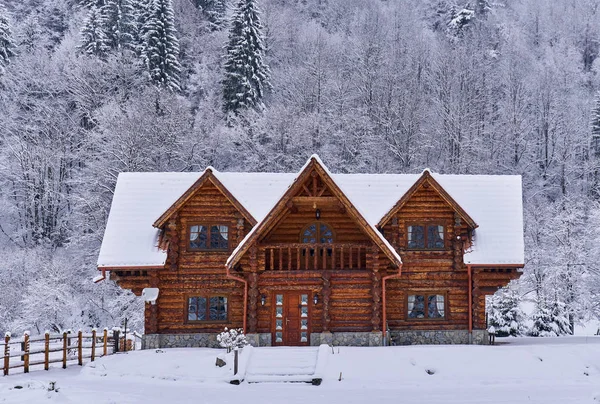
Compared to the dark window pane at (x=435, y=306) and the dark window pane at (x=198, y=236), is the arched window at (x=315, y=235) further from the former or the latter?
the dark window pane at (x=435, y=306)

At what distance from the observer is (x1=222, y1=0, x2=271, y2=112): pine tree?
1950 inches

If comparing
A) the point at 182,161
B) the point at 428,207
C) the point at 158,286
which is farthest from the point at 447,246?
the point at 182,161

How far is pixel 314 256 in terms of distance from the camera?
22.4 meters

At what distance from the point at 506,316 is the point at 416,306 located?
8.08 metres

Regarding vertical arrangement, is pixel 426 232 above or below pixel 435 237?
above

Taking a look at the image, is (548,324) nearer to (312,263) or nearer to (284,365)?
(312,263)

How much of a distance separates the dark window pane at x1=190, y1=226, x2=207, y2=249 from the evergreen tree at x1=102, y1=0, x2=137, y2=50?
35.2 metres

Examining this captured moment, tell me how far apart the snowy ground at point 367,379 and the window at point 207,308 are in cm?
241

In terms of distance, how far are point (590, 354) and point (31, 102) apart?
152ft

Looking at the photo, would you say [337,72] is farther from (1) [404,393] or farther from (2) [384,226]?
(1) [404,393]

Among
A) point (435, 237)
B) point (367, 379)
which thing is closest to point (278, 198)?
point (435, 237)

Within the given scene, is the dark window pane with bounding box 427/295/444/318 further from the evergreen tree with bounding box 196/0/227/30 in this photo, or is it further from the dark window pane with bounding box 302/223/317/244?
the evergreen tree with bounding box 196/0/227/30

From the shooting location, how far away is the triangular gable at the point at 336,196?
21500 millimetres

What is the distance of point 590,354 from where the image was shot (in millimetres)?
20031
